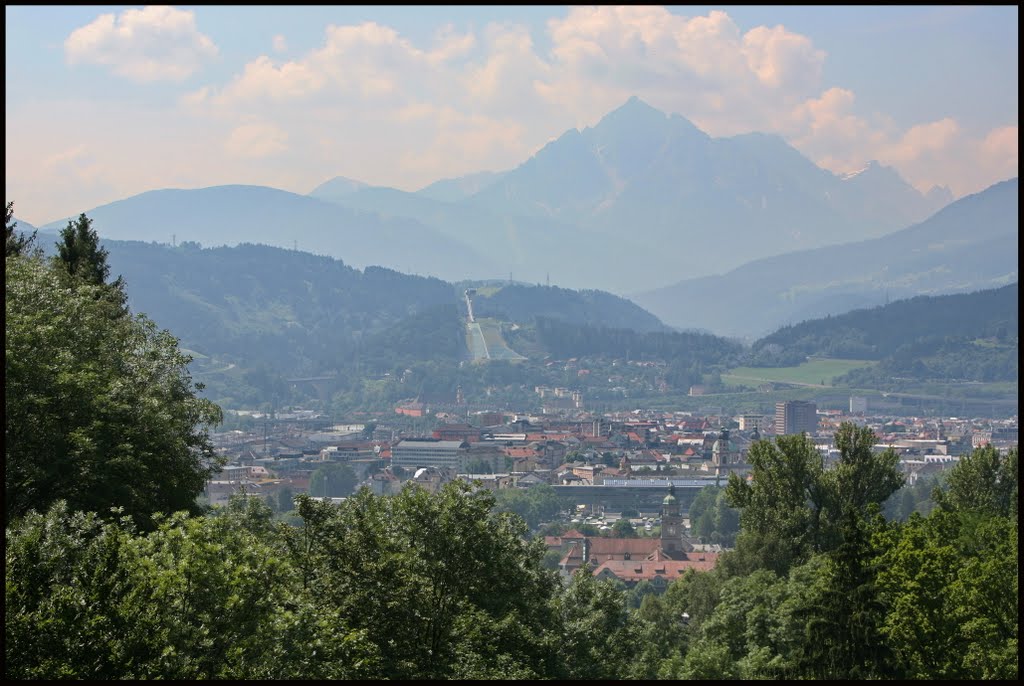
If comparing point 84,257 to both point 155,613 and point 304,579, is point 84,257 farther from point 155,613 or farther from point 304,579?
point 155,613

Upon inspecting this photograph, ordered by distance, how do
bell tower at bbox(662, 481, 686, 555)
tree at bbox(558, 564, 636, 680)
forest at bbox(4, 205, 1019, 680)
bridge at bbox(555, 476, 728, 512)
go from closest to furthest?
forest at bbox(4, 205, 1019, 680)
tree at bbox(558, 564, 636, 680)
bell tower at bbox(662, 481, 686, 555)
bridge at bbox(555, 476, 728, 512)

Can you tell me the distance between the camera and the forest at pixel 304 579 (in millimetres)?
10172

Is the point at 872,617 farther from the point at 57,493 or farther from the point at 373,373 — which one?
the point at 373,373

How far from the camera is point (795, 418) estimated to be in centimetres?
12681

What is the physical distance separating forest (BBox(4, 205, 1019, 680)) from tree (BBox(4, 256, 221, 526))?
0.10 ft

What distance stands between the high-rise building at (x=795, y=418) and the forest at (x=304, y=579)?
104781 millimetres

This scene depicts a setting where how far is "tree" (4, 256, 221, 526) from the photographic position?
12.9 m

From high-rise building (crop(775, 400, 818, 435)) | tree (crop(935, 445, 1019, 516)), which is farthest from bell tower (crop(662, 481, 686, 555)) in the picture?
high-rise building (crop(775, 400, 818, 435))

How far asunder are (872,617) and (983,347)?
563 ft

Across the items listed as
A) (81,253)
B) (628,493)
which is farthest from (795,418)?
(81,253)

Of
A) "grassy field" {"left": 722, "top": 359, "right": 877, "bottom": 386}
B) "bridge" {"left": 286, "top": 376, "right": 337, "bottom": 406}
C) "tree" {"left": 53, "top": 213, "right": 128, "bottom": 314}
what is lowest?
"bridge" {"left": 286, "top": 376, "right": 337, "bottom": 406}

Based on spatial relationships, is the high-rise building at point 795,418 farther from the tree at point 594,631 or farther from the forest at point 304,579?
the tree at point 594,631

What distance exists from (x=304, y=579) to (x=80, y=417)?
290 centimetres

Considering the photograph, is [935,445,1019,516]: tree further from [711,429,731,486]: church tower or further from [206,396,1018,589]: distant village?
[711,429,731,486]: church tower
